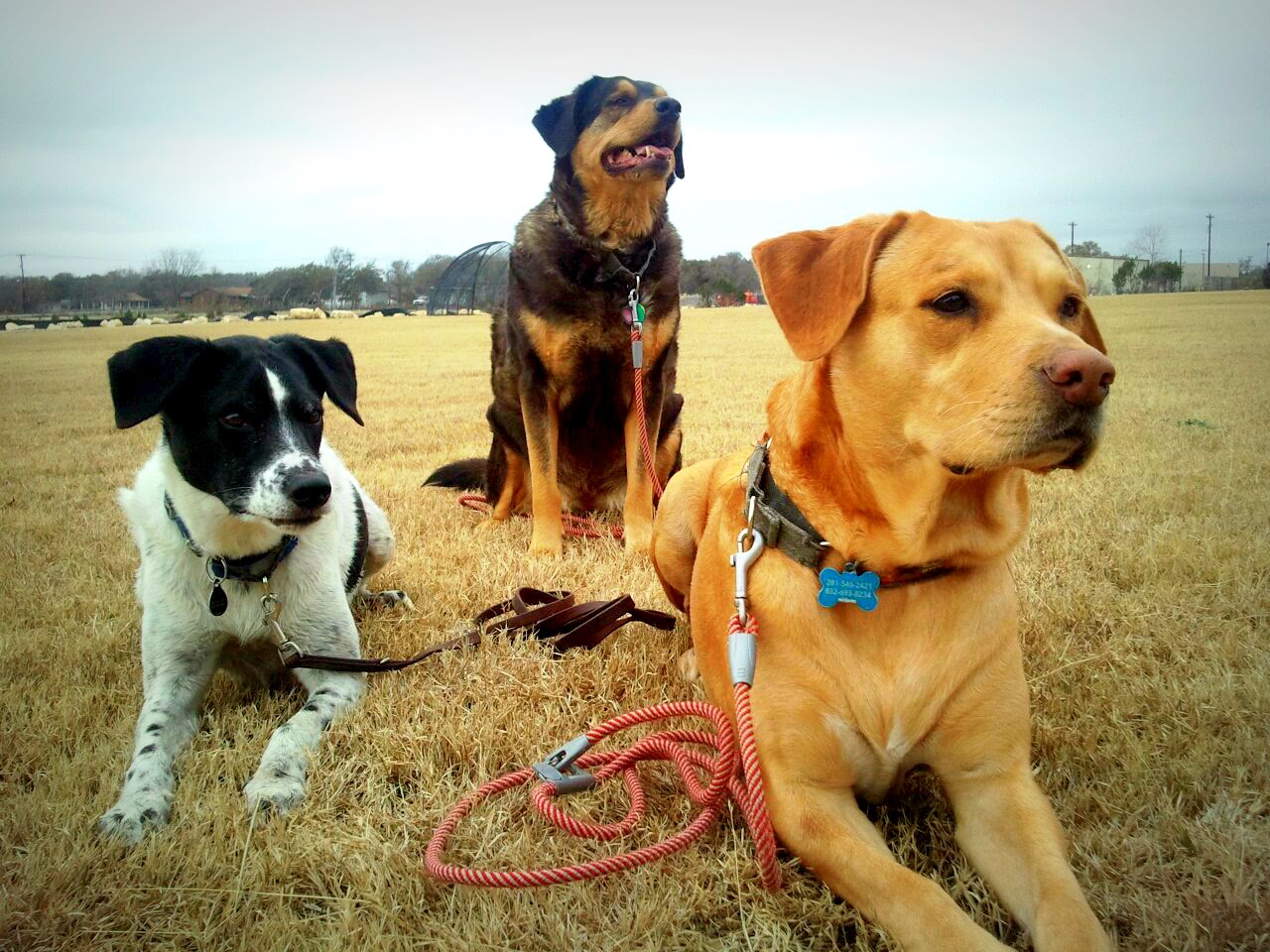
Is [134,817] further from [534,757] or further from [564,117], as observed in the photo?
[564,117]

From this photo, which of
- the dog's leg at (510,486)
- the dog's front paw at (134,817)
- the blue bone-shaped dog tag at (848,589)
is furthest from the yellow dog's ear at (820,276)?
the dog's leg at (510,486)

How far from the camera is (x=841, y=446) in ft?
6.75

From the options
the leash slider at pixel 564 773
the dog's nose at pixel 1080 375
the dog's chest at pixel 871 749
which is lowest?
the leash slider at pixel 564 773

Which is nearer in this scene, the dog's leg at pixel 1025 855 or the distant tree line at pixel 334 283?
the dog's leg at pixel 1025 855

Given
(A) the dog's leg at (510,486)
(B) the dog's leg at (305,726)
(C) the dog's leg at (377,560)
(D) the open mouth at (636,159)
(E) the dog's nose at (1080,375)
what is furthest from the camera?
(A) the dog's leg at (510,486)

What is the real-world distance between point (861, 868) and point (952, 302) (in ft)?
4.08

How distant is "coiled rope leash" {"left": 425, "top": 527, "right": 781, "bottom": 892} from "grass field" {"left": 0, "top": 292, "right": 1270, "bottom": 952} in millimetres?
55

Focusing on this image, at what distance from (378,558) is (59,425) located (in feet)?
25.4

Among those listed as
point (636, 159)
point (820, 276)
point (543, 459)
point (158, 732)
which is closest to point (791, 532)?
point (820, 276)

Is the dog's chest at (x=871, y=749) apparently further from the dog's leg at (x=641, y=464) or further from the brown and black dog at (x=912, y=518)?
the dog's leg at (x=641, y=464)

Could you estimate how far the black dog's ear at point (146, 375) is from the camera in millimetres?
2492

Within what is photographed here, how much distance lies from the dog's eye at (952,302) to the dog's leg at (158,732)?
2274 mm

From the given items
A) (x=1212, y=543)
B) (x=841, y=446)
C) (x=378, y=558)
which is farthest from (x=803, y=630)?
(x=1212, y=543)

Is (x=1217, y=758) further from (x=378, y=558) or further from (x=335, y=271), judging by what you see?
(x=335, y=271)
